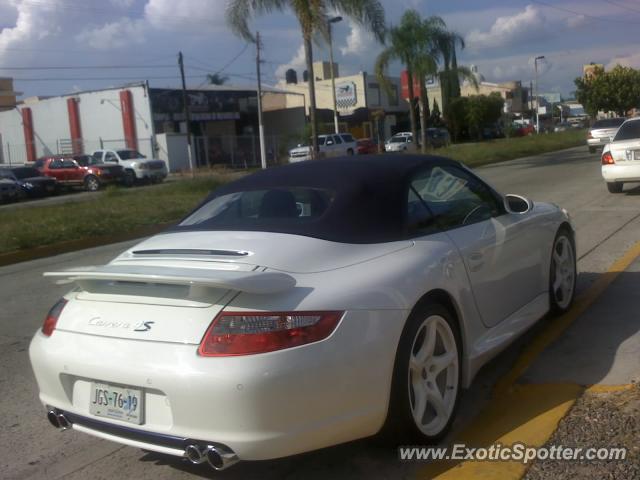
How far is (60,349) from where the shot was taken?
3389 mm

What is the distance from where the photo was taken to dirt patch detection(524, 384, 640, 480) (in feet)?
10.4

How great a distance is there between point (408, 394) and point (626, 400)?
1260 millimetres

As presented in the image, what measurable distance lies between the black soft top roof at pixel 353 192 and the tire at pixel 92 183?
29.9 meters

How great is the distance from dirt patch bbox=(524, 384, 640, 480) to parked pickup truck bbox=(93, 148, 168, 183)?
3210 centimetres

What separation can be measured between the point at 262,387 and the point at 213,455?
0.37 meters

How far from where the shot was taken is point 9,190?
2917 centimetres

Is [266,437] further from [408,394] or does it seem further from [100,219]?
[100,219]

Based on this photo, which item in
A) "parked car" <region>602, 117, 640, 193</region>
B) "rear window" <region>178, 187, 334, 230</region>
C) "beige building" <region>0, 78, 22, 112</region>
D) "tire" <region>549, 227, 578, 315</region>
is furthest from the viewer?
"beige building" <region>0, 78, 22, 112</region>

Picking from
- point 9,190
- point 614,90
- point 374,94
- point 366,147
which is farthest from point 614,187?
point 374,94

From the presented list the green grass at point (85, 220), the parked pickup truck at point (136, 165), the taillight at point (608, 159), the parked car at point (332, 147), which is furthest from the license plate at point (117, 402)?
the parked car at point (332, 147)

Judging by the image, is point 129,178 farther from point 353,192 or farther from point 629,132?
point 353,192

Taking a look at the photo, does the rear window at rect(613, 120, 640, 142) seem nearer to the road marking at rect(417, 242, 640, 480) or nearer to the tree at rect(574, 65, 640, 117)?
the road marking at rect(417, 242, 640, 480)

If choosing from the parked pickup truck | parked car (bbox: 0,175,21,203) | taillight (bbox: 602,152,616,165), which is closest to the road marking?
taillight (bbox: 602,152,616,165)

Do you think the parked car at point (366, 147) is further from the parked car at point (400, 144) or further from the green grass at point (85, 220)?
the green grass at point (85, 220)
